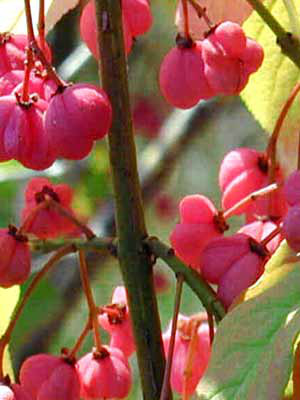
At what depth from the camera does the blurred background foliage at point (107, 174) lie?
3.03 metres

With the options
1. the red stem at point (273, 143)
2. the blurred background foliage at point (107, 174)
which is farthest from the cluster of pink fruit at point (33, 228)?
the blurred background foliage at point (107, 174)

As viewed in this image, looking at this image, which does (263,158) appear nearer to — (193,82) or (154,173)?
(193,82)

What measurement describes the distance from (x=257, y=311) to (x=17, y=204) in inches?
80.3

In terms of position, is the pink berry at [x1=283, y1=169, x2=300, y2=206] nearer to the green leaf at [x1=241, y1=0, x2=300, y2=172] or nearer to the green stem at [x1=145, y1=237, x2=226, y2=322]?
the green stem at [x1=145, y1=237, x2=226, y2=322]

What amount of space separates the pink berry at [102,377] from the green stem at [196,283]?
194 millimetres

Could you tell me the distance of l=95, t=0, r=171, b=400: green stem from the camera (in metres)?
1.29

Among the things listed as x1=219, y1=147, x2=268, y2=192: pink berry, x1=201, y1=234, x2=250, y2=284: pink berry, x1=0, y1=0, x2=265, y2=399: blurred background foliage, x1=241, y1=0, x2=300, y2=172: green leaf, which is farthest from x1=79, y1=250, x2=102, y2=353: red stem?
x1=0, y1=0, x2=265, y2=399: blurred background foliage

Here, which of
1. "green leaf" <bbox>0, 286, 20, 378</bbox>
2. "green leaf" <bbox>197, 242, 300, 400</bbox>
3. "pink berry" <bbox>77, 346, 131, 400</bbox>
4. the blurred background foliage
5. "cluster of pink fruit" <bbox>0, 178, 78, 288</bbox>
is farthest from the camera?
the blurred background foliage

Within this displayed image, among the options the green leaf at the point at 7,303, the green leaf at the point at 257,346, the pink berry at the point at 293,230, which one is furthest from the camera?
the green leaf at the point at 7,303

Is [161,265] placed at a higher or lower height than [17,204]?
lower

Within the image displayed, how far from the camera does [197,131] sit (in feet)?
10.8

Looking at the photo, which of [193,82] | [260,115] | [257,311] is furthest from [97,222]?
[257,311]

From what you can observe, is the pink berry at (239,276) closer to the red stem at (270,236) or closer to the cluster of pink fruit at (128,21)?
the red stem at (270,236)

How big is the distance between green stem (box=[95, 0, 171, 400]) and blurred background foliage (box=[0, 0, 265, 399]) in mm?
1199
